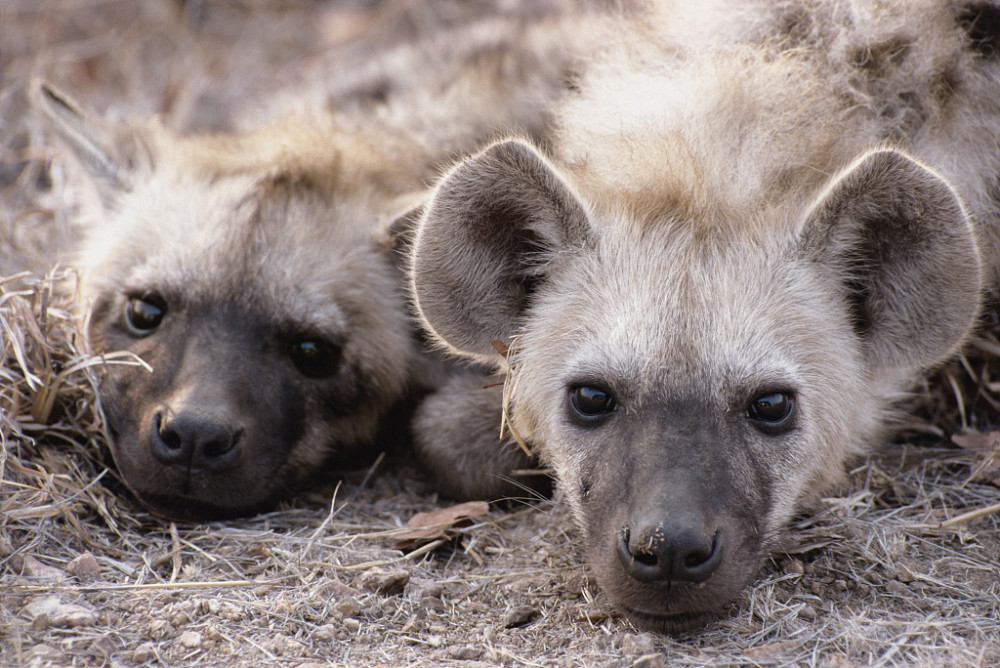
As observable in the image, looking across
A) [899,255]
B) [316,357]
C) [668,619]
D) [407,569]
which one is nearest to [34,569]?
[407,569]

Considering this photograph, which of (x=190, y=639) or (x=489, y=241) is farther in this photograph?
(x=489, y=241)

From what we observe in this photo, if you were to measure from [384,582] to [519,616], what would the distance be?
320mm

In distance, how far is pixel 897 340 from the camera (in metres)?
2.36

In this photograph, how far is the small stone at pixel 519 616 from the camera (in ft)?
7.23

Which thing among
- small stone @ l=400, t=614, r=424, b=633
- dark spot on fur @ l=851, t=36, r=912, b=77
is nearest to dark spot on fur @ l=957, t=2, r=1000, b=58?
dark spot on fur @ l=851, t=36, r=912, b=77

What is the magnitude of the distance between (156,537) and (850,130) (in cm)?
199

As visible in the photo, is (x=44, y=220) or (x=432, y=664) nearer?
(x=432, y=664)

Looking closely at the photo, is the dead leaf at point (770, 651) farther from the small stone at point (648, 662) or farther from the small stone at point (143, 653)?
the small stone at point (143, 653)

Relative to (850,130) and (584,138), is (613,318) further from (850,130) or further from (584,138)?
(850,130)

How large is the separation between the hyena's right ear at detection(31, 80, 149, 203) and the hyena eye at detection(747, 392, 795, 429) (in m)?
2.06

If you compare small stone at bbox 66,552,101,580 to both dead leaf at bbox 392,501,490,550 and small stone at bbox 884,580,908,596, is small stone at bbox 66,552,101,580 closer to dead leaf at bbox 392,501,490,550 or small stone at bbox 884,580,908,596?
dead leaf at bbox 392,501,490,550

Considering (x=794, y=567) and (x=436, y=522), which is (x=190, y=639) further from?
(x=794, y=567)

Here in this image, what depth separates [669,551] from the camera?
1.92m

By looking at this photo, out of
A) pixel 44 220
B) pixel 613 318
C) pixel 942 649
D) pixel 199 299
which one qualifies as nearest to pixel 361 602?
pixel 613 318
